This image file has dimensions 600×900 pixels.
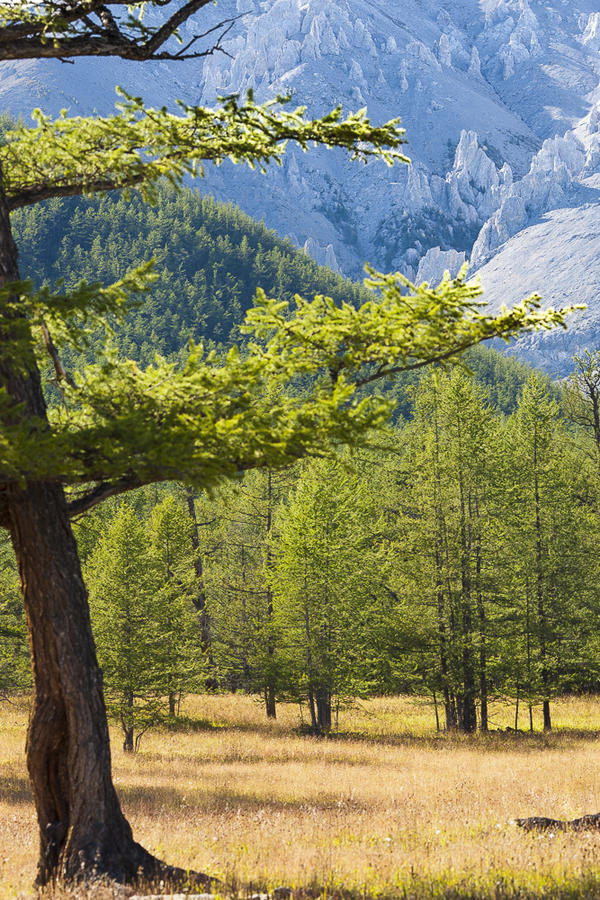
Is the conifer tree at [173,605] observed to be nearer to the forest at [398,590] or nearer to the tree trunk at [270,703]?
the forest at [398,590]

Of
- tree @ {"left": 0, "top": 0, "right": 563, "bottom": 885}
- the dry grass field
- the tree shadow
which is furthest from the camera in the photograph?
the tree shadow

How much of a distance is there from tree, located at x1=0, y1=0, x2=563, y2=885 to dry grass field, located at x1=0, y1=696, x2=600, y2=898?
3.53 ft

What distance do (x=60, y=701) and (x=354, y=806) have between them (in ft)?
23.2

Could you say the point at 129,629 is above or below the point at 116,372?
below

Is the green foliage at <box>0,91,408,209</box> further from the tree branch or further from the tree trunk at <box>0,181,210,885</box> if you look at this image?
the tree trunk at <box>0,181,210,885</box>

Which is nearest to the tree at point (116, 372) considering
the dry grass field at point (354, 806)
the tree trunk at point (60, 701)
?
the tree trunk at point (60, 701)

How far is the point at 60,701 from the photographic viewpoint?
269 inches

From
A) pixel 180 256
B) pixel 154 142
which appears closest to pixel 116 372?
pixel 154 142

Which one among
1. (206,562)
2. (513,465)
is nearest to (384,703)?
(206,562)

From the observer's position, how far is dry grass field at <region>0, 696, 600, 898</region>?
700cm

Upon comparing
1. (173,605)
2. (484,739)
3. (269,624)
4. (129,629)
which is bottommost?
(484,739)

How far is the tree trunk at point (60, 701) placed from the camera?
6.71 metres

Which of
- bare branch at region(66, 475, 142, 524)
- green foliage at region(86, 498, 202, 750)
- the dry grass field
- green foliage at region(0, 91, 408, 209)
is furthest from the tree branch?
green foliage at region(86, 498, 202, 750)

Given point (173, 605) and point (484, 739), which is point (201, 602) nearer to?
point (173, 605)
